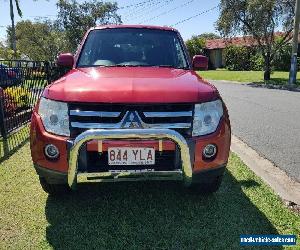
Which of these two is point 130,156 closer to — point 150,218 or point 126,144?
point 126,144

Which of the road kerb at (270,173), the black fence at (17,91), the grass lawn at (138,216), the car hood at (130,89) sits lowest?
the road kerb at (270,173)

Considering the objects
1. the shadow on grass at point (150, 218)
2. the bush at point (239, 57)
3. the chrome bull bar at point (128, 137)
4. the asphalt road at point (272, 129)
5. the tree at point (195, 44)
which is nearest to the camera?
the chrome bull bar at point (128, 137)

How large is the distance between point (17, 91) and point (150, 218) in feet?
16.9

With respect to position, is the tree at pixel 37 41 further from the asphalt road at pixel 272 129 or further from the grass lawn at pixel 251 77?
the asphalt road at pixel 272 129

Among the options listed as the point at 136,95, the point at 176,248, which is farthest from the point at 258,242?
the point at 136,95

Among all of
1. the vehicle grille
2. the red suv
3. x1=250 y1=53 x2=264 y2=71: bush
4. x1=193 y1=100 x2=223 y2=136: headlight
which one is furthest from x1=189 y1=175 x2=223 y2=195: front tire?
x1=250 y1=53 x2=264 y2=71: bush

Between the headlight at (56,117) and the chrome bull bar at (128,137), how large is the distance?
25 cm

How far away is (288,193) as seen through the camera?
14.3 feet

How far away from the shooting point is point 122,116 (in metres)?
3.33

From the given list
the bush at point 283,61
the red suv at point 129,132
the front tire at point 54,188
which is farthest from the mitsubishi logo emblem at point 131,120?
the bush at point 283,61

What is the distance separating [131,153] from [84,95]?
0.64 meters

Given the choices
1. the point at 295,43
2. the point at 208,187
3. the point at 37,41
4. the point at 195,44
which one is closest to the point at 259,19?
the point at 295,43

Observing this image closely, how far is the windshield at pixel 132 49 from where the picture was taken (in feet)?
15.7

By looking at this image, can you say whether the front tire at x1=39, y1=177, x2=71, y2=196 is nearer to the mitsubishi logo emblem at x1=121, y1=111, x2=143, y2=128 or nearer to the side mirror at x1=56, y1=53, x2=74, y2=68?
the mitsubishi logo emblem at x1=121, y1=111, x2=143, y2=128
